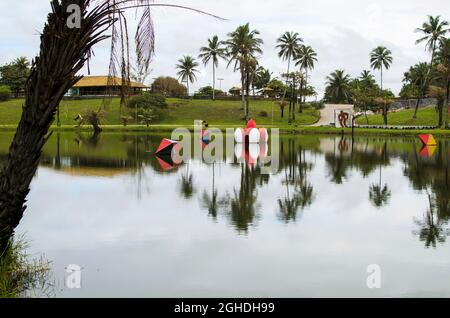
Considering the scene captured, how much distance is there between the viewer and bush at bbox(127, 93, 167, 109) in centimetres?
7881

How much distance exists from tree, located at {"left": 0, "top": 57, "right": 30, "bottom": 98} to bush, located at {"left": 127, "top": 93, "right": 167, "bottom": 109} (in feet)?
95.1

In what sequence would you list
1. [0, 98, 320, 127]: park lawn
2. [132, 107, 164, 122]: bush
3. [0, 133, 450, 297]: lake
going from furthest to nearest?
[0, 98, 320, 127]: park lawn, [132, 107, 164, 122]: bush, [0, 133, 450, 297]: lake

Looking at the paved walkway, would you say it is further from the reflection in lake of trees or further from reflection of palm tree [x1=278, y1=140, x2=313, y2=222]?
reflection of palm tree [x1=278, y1=140, x2=313, y2=222]

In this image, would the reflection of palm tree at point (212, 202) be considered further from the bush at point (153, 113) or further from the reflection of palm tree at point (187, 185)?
the bush at point (153, 113)

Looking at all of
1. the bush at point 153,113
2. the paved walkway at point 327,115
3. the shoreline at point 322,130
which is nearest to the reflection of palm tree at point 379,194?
the shoreline at point 322,130

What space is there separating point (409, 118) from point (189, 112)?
32713mm

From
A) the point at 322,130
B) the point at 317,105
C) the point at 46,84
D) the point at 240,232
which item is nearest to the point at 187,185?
the point at 240,232

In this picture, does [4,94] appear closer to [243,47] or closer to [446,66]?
[243,47]

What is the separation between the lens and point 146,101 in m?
80.6

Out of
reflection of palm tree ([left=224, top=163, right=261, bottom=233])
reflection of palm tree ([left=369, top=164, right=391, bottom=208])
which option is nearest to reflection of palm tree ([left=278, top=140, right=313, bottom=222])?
reflection of palm tree ([left=224, top=163, right=261, bottom=233])

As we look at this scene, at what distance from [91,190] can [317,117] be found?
7022 cm

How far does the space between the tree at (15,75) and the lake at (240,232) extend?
8028 cm
